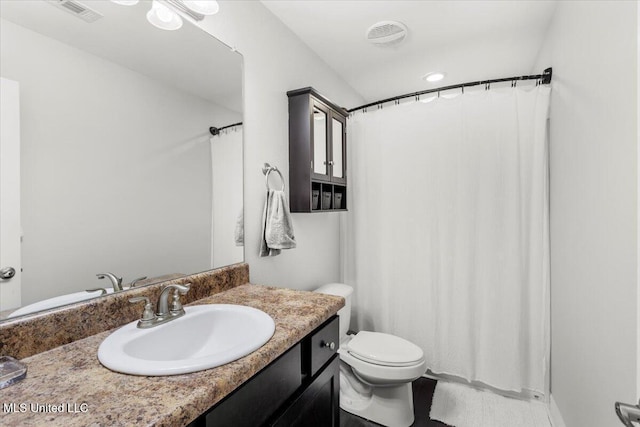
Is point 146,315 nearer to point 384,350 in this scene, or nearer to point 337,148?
point 384,350

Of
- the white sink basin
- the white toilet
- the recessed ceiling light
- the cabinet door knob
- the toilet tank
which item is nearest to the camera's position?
the white sink basin

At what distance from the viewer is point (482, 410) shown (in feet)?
5.73

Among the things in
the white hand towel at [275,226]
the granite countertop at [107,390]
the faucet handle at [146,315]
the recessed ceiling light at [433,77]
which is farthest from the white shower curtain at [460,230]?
the faucet handle at [146,315]

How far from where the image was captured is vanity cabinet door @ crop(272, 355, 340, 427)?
0.84 metres

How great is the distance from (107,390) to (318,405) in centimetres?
68

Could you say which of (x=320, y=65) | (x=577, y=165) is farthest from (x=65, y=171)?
(x=577, y=165)

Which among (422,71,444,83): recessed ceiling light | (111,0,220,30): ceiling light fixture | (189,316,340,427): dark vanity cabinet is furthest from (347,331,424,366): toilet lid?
(422,71,444,83): recessed ceiling light

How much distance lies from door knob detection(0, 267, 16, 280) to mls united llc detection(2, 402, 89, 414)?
0.36m

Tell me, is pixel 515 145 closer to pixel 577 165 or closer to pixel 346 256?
pixel 577 165

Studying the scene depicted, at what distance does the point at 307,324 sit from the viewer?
2.94 feet

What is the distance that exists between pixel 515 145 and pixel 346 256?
138cm

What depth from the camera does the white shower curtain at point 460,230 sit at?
5.75 feet

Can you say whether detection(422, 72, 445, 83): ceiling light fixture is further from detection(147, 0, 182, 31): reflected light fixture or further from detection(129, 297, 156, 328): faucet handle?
detection(129, 297, 156, 328): faucet handle

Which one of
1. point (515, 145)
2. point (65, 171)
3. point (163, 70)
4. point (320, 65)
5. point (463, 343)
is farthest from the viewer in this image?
point (320, 65)
